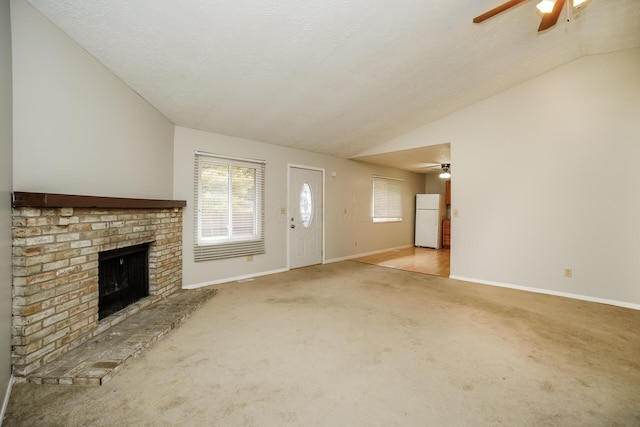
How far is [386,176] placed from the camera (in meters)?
7.58

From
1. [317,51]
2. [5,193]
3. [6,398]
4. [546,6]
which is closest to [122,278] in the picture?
[6,398]

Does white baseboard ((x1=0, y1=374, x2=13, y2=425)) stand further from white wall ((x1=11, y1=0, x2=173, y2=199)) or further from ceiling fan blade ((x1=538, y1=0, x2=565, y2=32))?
ceiling fan blade ((x1=538, y1=0, x2=565, y2=32))

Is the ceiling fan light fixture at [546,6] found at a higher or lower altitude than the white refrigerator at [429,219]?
higher

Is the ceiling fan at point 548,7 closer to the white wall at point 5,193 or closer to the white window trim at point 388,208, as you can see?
the white wall at point 5,193

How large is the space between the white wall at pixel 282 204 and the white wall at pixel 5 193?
86.6 inches

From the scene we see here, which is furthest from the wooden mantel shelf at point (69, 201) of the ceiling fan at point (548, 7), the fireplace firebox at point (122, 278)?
the ceiling fan at point (548, 7)

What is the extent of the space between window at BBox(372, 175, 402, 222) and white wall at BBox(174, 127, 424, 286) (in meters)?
0.22

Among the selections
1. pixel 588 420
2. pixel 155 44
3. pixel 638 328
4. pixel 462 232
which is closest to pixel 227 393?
pixel 588 420

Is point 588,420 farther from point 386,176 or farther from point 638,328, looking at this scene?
point 386,176

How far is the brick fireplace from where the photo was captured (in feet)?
6.06

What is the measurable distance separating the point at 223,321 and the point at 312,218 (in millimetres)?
3153

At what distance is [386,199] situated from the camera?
7621 millimetres

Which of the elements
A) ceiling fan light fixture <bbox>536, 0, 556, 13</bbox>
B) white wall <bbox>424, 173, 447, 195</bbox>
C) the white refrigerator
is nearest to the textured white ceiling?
ceiling fan light fixture <bbox>536, 0, 556, 13</bbox>

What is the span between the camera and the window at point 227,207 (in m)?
4.22
